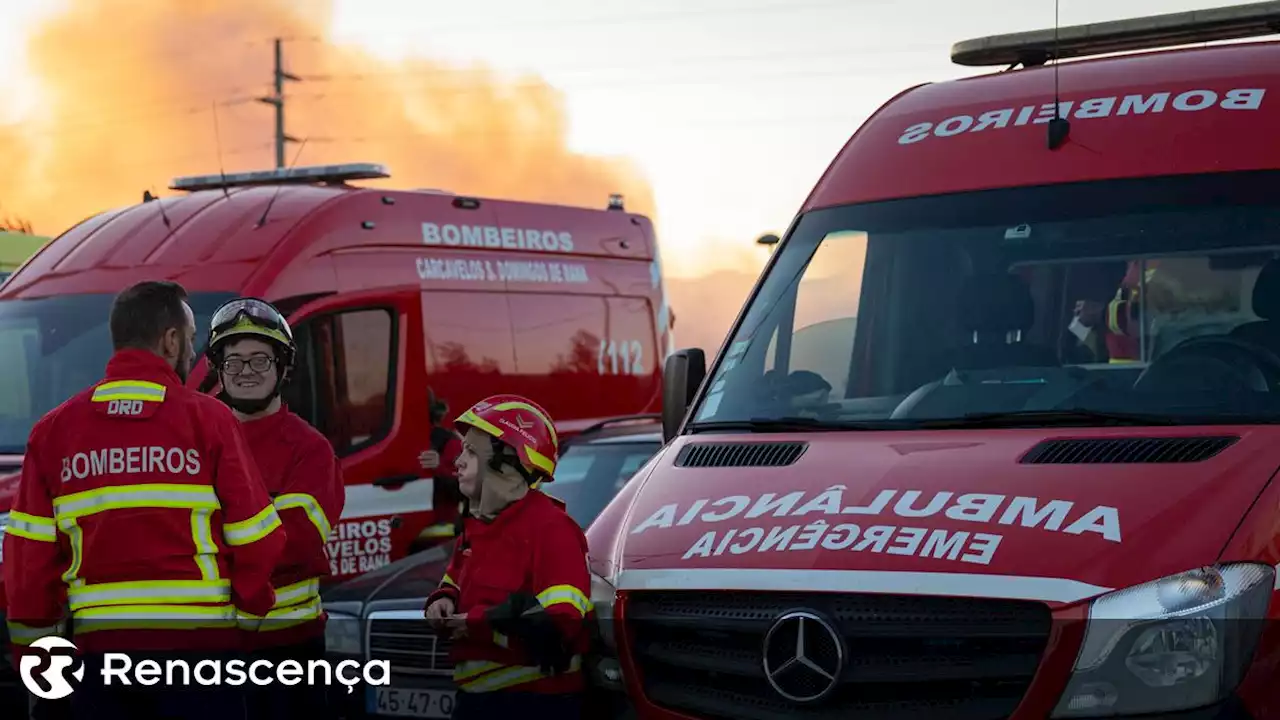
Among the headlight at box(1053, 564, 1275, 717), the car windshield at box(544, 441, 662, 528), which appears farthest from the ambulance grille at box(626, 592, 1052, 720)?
the car windshield at box(544, 441, 662, 528)

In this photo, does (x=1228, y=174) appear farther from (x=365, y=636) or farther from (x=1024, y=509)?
(x=365, y=636)

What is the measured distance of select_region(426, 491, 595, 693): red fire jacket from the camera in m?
5.05

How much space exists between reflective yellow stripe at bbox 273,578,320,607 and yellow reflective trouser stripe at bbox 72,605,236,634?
0.61 meters

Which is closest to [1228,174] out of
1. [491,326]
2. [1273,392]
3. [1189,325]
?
[1189,325]

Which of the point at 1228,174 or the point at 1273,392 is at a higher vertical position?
the point at 1228,174

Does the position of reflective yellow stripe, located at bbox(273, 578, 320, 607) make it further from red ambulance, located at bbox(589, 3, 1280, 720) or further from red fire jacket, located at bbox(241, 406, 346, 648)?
red ambulance, located at bbox(589, 3, 1280, 720)

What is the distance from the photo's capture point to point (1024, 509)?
4.55 meters

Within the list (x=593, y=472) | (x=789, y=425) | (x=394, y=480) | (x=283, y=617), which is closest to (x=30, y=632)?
(x=283, y=617)

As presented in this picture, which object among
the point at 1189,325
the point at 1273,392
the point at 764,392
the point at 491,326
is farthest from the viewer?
the point at 491,326

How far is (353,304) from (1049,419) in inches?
242

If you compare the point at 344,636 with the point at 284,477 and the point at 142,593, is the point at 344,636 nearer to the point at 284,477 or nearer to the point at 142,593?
the point at 284,477

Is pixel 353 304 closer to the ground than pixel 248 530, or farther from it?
closer to the ground

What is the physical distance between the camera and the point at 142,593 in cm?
505

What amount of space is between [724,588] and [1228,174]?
2.02 meters
